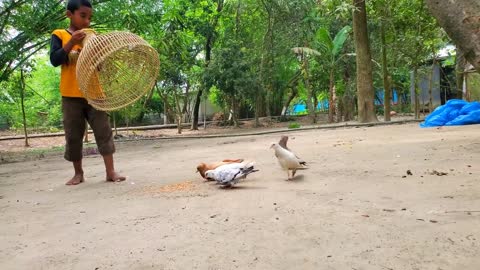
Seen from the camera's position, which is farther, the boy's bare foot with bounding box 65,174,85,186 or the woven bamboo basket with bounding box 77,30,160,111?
the boy's bare foot with bounding box 65,174,85,186

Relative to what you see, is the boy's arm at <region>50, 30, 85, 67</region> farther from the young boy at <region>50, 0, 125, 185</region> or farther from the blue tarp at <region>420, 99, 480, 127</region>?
the blue tarp at <region>420, 99, 480, 127</region>

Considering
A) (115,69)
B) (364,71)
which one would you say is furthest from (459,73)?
(115,69)

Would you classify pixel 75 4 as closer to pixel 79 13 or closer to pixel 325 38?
pixel 79 13

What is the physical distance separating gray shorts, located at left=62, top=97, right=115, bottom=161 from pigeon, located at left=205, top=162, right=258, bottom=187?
4.36 feet

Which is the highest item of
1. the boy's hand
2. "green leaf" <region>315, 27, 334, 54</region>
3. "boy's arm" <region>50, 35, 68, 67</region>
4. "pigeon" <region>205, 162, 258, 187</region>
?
"green leaf" <region>315, 27, 334, 54</region>

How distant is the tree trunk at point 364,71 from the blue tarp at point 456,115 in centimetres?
213

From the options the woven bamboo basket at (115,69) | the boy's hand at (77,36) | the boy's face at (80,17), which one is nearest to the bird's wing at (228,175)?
the woven bamboo basket at (115,69)

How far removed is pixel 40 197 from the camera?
13.2ft

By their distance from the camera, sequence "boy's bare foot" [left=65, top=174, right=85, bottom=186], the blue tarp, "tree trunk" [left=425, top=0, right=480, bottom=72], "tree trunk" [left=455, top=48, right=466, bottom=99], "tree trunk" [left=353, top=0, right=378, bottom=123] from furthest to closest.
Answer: "tree trunk" [left=455, top=48, right=466, bottom=99]
"tree trunk" [left=353, top=0, right=378, bottom=123]
the blue tarp
"boy's bare foot" [left=65, top=174, right=85, bottom=186]
"tree trunk" [left=425, top=0, right=480, bottom=72]

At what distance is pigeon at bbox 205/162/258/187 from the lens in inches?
149

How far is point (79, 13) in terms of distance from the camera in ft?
14.4

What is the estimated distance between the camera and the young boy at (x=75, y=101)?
14.1 ft

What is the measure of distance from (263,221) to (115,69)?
262 cm

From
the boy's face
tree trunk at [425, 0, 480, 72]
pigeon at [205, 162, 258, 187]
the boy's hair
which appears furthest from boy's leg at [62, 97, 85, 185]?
tree trunk at [425, 0, 480, 72]
